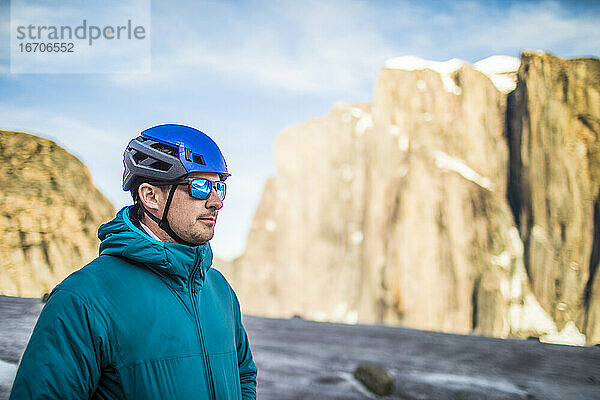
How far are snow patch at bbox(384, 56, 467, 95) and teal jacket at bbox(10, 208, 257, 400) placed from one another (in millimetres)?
34574

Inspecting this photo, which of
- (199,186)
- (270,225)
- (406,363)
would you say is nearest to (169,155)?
(199,186)

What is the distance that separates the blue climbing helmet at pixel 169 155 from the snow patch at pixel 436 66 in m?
34.4

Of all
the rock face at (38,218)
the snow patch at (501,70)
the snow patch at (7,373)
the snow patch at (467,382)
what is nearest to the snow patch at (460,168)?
the snow patch at (501,70)

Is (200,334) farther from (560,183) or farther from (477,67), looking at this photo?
(477,67)

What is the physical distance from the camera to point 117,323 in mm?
1230

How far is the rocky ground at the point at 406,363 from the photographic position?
13.8ft

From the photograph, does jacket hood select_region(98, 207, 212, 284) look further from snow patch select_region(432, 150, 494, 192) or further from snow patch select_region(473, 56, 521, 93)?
snow patch select_region(473, 56, 521, 93)

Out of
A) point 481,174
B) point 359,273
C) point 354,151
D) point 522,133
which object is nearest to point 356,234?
point 359,273

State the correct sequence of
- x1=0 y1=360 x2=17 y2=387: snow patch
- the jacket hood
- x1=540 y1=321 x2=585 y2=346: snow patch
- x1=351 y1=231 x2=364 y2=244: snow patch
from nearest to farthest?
the jacket hood
x1=0 y1=360 x2=17 y2=387: snow patch
x1=540 y1=321 x2=585 y2=346: snow patch
x1=351 y1=231 x2=364 y2=244: snow patch

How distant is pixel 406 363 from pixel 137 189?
4.14 m

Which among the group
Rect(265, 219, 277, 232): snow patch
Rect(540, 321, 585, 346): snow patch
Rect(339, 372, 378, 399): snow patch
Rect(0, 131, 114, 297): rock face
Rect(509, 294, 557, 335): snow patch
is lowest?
Rect(540, 321, 585, 346): snow patch

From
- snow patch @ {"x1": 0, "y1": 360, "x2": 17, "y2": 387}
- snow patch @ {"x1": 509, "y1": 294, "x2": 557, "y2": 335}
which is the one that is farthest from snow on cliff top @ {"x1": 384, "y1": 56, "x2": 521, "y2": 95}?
snow patch @ {"x1": 0, "y1": 360, "x2": 17, "y2": 387}

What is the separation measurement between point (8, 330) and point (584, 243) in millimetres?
30363

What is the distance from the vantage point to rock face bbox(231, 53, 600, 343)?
2839 cm
